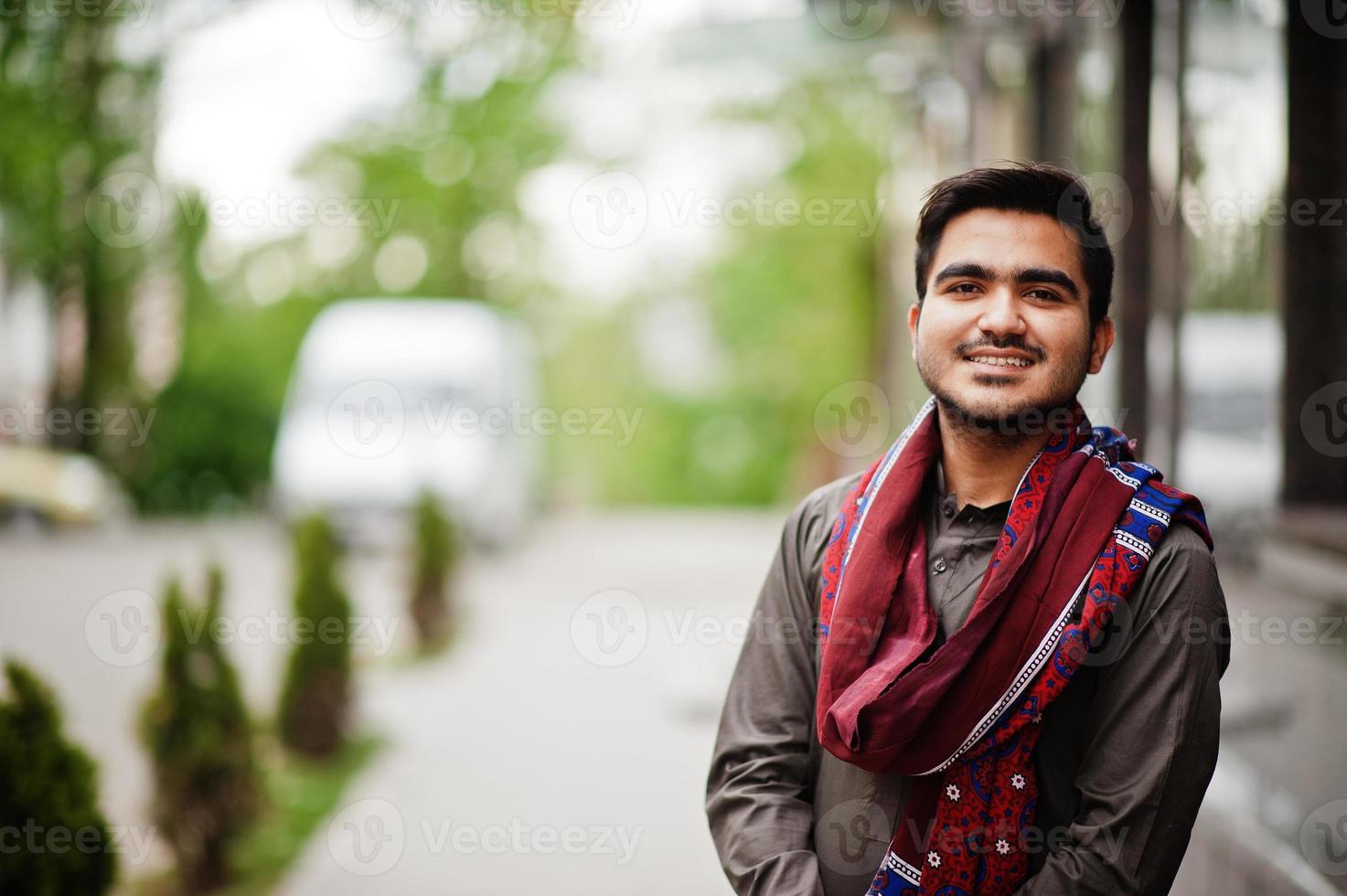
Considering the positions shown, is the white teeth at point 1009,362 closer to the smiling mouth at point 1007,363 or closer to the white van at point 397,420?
the smiling mouth at point 1007,363

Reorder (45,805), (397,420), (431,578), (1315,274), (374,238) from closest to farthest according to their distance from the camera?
(45,805)
(1315,274)
(431,578)
(397,420)
(374,238)

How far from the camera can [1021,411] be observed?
1.83 metres

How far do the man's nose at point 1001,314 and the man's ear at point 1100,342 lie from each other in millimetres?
176

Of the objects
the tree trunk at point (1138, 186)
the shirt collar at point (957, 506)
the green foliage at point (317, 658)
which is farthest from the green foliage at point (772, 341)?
the shirt collar at point (957, 506)

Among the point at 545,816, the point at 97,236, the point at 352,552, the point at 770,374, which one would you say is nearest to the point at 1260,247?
the point at 545,816

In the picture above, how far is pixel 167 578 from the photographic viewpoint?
182 inches

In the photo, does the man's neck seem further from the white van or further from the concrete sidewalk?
the white van

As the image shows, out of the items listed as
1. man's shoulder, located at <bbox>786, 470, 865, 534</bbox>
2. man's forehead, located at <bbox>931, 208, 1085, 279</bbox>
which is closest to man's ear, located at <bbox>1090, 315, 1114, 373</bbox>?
man's forehead, located at <bbox>931, 208, 1085, 279</bbox>

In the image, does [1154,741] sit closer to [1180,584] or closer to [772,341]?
[1180,584]

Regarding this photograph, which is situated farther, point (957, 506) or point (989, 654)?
point (957, 506)

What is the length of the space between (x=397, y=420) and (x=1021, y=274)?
448 inches

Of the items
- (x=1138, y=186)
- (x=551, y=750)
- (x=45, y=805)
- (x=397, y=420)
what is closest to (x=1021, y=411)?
(x=45, y=805)

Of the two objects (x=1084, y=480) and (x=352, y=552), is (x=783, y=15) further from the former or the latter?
(x=1084, y=480)

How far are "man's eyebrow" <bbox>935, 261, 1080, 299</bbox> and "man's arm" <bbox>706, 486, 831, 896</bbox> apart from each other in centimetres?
50
